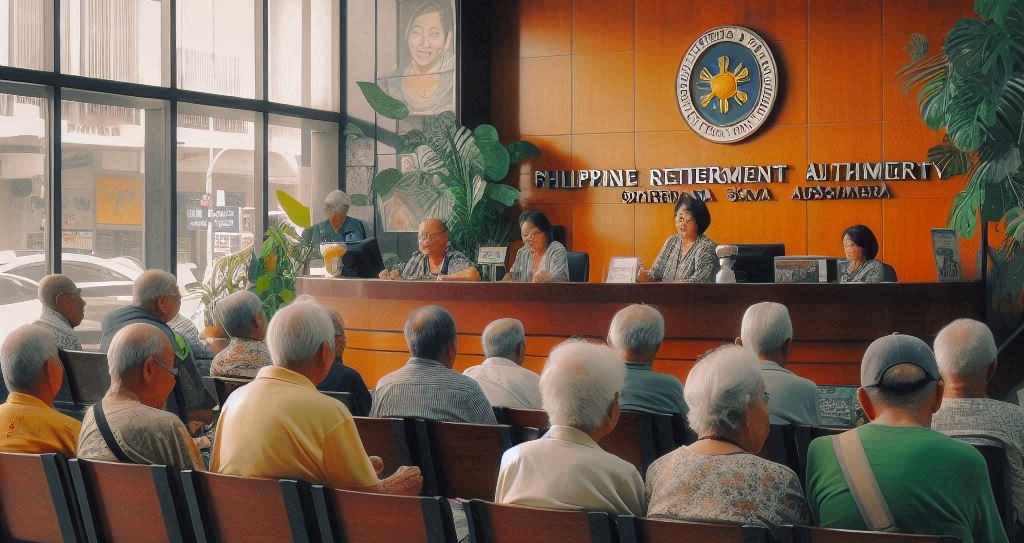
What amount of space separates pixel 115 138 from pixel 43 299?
3.93 meters

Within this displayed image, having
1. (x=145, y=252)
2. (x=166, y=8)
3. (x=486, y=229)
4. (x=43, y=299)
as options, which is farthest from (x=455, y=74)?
(x=43, y=299)

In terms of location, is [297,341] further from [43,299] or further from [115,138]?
[115,138]

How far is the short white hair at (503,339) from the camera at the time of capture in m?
3.95

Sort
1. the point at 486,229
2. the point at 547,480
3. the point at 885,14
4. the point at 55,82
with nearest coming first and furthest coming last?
the point at 547,480, the point at 55,82, the point at 885,14, the point at 486,229

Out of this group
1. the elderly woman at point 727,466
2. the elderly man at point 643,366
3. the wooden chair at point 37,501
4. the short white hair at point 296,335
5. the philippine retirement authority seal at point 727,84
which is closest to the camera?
the elderly woman at point 727,466

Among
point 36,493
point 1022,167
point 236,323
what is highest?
point 1022,167

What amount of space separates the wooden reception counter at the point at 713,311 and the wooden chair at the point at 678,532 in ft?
14.1

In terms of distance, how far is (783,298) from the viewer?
602 centimetres

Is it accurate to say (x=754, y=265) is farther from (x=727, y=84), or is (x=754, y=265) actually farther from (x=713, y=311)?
(x=727, y=84)

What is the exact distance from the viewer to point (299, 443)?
254 centimetres

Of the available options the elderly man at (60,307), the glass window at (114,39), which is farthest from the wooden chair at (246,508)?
the glass window at (114,39)

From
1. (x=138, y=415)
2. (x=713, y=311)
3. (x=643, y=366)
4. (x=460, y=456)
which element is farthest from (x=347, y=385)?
(x=713, y=311)

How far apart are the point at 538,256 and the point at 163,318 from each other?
9.44 ft

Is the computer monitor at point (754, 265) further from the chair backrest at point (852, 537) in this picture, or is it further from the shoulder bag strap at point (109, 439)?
the chair backrest at point (852, 537)
